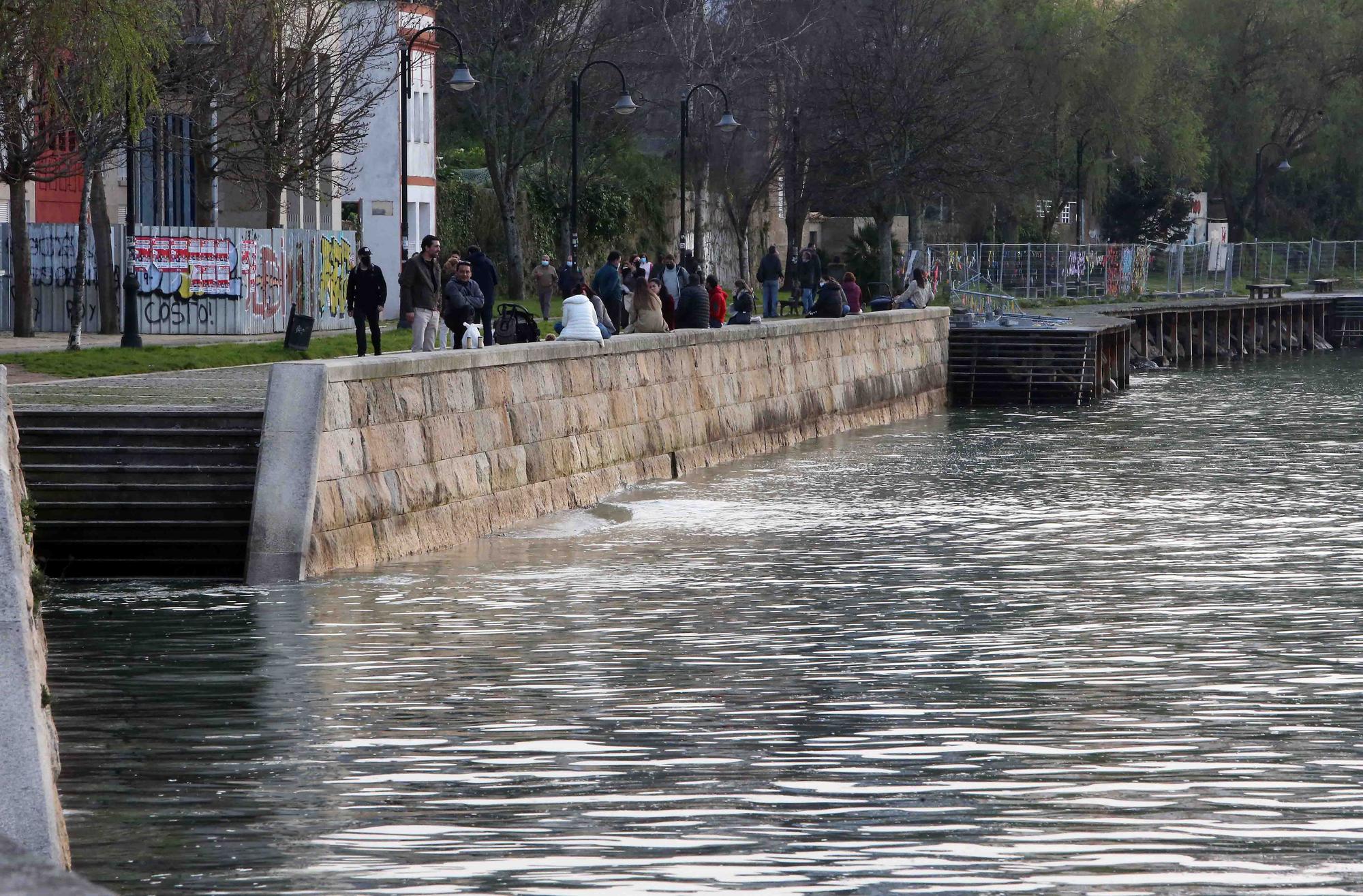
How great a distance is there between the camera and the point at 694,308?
31.0m

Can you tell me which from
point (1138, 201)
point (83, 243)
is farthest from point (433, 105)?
point (1138, 201)

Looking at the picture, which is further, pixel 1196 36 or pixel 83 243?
pixel 1196 36

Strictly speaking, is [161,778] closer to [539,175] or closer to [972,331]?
[972,331]

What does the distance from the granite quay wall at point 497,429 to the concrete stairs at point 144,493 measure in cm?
67

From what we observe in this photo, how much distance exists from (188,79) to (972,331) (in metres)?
15.8

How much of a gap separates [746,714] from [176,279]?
26192mm

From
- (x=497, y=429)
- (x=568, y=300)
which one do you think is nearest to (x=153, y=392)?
(x=497, y=429)

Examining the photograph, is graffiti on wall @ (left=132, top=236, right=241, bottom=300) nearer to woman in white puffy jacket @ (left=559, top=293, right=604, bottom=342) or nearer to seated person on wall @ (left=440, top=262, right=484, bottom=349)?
seated person on wall @ (left=440, top=262, right=484, bottom=349)

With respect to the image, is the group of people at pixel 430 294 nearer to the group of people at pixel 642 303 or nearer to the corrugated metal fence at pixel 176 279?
the group of people at pixel 642 303

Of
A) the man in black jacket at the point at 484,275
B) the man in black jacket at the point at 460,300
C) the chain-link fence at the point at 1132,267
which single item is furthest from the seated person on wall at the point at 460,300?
the chain-link fence at the point at 1132,267

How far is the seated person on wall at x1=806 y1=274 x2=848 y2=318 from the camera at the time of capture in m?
36.6

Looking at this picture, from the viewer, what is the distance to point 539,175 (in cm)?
5788

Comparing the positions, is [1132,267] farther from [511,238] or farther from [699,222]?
[511,238]

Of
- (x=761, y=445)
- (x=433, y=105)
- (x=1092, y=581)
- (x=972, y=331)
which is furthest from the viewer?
(x=433, y=105)
